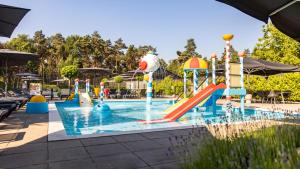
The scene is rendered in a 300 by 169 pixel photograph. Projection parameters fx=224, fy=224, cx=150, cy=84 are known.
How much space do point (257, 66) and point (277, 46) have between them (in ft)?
44.2

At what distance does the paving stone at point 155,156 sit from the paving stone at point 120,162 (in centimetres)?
14

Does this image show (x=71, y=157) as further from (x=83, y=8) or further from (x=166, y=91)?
(x=166, y=91)

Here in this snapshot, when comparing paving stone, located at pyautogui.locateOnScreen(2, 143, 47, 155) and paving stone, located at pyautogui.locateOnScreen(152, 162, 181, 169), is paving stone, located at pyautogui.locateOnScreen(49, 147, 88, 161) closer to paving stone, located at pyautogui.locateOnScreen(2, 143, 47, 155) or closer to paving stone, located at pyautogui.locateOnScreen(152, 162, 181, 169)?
paving stone, located at pyautogui.locateOnScreen(2, 143, 47, 155)

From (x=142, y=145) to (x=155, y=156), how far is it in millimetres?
834

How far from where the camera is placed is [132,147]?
4.83 metres

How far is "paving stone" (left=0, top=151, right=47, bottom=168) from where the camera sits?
3.75 meters

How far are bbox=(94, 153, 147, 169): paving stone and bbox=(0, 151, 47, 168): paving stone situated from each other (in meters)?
1.00

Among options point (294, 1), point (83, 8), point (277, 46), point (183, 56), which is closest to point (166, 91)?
point (277, 46)

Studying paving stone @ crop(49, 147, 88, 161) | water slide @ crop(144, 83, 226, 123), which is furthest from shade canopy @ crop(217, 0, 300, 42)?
water slide @ crop(144, 83, 226, 123)

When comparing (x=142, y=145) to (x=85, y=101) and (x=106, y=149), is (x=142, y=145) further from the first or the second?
(x=85, y=101)

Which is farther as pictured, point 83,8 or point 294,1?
point 83,8

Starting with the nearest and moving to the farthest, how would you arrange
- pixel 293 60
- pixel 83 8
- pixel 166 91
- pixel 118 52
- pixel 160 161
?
1. pixel 160 161
2. pixel 83 8
3. pixel 293 60
4. pixel 166 91
5. pixel 118 52

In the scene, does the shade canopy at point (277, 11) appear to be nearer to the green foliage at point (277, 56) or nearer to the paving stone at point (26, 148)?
the paving stone at point (26, 148)

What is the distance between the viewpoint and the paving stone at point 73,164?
364 cm
